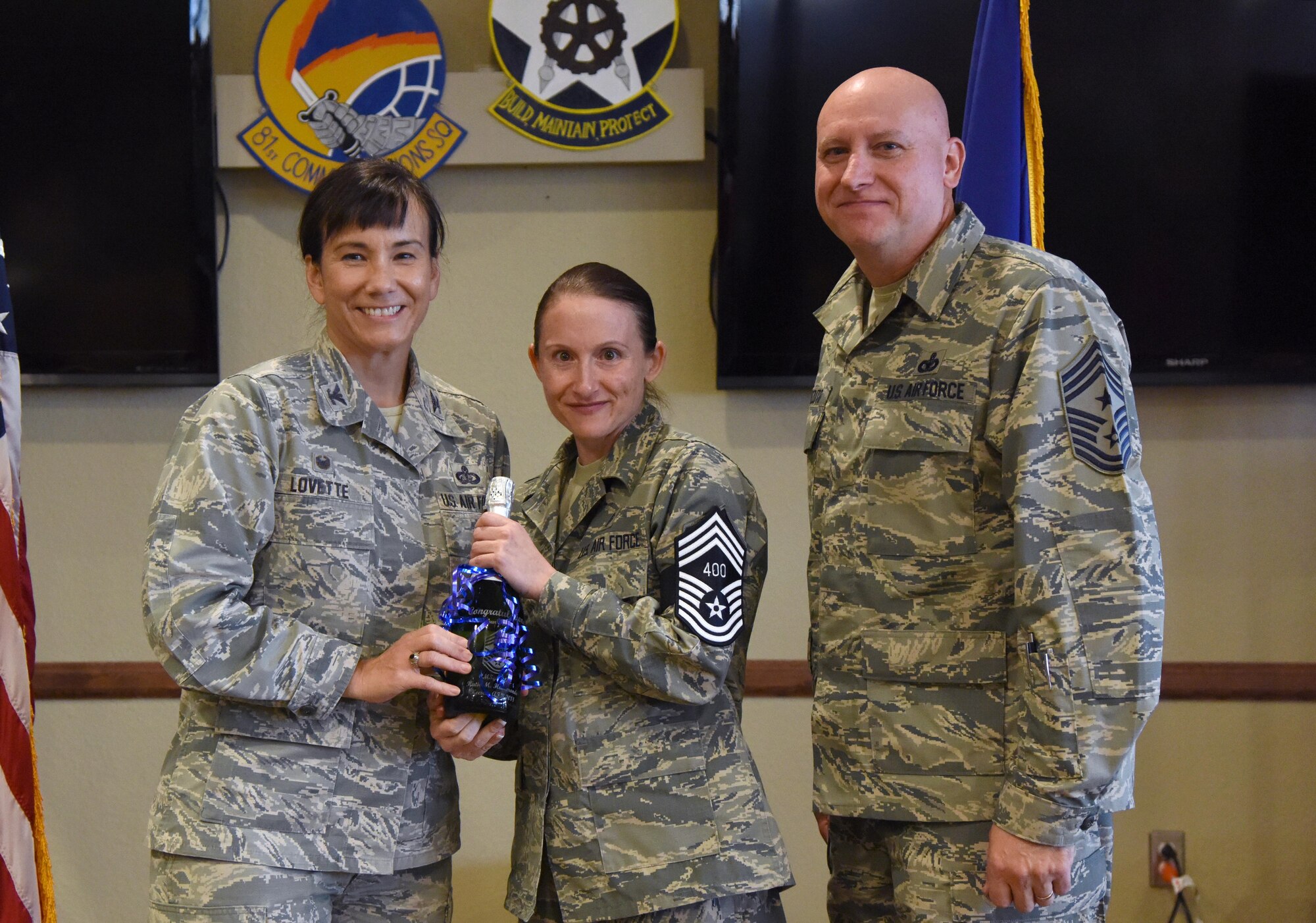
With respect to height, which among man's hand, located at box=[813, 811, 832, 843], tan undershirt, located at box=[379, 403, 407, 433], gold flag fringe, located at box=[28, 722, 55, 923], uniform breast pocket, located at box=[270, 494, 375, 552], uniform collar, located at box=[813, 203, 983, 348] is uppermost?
uniform collar, located at box=[813, 203, 983, 348]

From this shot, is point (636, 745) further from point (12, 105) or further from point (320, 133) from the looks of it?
point (12, 105)

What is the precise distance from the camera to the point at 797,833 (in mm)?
2732

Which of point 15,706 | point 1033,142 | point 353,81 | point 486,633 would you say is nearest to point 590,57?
point 353,81

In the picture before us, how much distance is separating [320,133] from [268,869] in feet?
6.06

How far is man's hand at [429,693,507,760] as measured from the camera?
141 cm

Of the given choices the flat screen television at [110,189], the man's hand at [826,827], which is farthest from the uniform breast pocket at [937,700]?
the flat screen television at [110,189]

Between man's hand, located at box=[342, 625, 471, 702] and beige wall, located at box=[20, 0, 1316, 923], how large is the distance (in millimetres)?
1384

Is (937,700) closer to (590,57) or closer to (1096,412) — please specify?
(1096,412)

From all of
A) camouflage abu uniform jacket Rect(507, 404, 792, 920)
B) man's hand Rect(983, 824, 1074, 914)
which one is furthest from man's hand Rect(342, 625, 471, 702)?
man's hand Rect(983, 824, 1074, 914)

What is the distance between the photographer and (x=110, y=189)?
261cm

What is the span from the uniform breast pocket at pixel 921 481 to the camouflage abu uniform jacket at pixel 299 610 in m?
0.57

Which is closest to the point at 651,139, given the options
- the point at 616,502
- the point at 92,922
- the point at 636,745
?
the point at 616,502

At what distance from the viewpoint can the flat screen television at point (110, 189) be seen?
102 inches

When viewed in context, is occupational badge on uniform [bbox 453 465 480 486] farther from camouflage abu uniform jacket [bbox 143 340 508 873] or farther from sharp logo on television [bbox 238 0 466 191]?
sharp logo on television [bbox 238 0 466 191]
